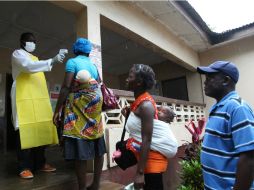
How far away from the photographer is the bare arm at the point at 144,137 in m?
1.86

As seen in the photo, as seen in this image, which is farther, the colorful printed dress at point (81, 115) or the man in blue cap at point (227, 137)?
the colorful printed dress at point (81, 115)

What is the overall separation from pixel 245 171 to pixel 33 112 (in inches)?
91.1

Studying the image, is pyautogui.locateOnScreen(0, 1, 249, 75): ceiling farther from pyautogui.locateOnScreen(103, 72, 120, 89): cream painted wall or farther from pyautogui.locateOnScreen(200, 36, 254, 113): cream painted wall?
pyautogui.locateOnScreen(103, 72, 120, 89): cream painted wall

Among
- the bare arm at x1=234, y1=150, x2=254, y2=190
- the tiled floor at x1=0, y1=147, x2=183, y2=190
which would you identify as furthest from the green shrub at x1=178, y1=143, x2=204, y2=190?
the bare arm at x1=234, y1=150, x2=254, y2=190

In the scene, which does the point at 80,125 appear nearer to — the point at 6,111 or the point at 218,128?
the point at 218,128

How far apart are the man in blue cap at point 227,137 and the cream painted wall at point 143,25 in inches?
106

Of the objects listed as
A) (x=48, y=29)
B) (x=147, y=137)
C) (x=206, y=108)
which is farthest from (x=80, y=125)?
(x=206, y=108)

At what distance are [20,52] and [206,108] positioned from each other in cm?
701

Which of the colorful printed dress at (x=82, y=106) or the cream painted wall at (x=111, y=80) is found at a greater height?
the cream painted wall at (x=111, y=80)

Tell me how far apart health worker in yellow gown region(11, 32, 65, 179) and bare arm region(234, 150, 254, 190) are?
2128 millimetres

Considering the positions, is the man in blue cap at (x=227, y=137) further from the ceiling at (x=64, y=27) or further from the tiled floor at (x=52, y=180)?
the ceiling at (x=64, y=27)

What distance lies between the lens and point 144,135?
189 cm

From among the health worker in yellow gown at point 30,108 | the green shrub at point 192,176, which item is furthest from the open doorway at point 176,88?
the health worker in yellow gown at point 30,108

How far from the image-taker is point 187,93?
28.9ft
